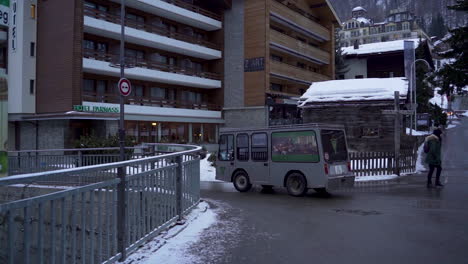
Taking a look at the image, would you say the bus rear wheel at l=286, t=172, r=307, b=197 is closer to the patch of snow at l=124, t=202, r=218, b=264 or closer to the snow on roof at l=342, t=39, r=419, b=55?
the patch of snow at l=124, t=202, r=218, b=264

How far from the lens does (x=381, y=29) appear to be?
135 m

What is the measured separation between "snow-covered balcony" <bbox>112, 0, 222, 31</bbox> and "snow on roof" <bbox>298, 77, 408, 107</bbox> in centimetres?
1351

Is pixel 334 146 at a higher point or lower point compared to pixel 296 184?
higher

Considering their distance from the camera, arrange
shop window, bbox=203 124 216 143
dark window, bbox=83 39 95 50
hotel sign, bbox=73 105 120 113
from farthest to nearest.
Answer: shop window, bbox=203 124 216 143 < dark window, bbox=83 39 95 50 < hotel sign, bbox=73 105 120 113

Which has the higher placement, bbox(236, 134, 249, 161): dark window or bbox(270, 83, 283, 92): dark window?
bbox(270, 83, 283, 92): dark window

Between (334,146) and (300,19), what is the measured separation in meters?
35.0

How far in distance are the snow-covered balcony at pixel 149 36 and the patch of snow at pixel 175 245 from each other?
81.6 ft

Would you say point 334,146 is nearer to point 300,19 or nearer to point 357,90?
point 357,90

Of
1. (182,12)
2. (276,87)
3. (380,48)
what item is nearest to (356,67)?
(380,48)

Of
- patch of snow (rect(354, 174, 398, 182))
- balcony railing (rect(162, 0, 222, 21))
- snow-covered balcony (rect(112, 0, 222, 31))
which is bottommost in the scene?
patch of snow (rect(354, 174, 398, 182))

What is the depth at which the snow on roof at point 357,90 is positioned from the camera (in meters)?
27.4

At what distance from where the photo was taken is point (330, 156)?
39.2 ft

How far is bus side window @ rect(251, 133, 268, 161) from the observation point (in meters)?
13.0

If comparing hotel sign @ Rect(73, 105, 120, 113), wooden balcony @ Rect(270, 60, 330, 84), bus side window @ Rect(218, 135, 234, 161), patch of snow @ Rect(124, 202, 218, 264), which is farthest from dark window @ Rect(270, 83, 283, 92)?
patch of snow @ Rect(124, 202, 218, 264)
